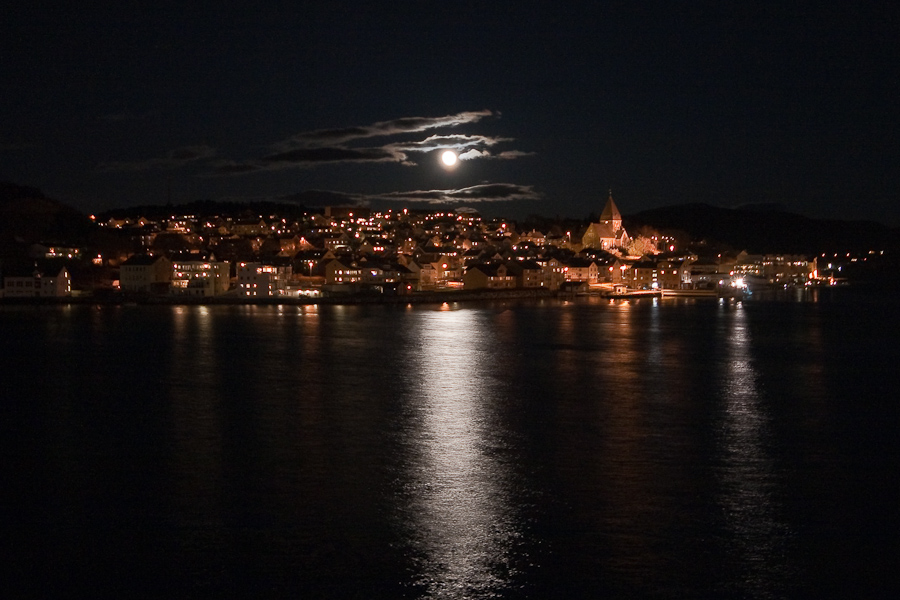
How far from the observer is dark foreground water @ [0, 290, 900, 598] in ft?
9.29

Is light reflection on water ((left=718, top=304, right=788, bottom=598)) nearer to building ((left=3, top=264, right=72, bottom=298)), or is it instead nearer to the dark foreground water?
the dark foreground water

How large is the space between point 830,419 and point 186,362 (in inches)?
225

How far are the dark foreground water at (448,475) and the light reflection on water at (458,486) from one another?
0.01 metres

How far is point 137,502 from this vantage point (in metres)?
3.56

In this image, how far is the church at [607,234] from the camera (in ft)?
107

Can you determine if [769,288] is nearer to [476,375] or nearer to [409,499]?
[476,375]

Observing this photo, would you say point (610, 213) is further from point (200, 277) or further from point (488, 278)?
point (200, 277)

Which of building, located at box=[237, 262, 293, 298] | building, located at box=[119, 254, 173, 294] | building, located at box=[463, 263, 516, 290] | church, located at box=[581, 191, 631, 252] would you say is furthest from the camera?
church, located at box=[581, 191, 631, 252]

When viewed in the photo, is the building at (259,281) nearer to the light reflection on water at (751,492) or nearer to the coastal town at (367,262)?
the coastal town at (367,262)

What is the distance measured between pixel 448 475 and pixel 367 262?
1793 cm

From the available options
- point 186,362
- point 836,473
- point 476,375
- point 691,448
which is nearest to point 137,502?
point 691,448

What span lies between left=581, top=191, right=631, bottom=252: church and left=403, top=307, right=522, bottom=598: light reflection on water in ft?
84.7

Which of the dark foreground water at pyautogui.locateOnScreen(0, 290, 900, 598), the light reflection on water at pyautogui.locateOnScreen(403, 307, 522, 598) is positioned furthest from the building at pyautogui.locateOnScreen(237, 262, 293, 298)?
the light reflection on water at pyautogui.locateOnScreen(403, 307, 522, 598)

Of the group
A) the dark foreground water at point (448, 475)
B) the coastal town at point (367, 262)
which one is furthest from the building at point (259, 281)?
the dark foreground water at point (448, 475)
